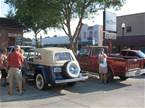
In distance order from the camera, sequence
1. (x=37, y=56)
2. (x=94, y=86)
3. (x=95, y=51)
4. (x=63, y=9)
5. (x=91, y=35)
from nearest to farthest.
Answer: (x=37, y=56), (x=94, y=86), (x=95, y=51), (x=63, y=9), (x=91, y=35)

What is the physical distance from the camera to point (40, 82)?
1336 centimetres

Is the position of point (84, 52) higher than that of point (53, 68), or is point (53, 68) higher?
point (84, 52)

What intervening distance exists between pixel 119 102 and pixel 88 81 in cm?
548

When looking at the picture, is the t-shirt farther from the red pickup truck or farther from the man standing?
the red pickup truck

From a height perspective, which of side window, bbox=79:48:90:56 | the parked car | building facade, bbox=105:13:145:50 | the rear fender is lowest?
the rear fender

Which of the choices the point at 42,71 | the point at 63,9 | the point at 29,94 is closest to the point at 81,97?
the point at 29,94

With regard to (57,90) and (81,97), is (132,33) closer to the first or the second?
(57,90)

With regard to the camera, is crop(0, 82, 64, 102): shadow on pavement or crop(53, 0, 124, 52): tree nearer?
crop(0, 82, 64, 102): shadow on pavement

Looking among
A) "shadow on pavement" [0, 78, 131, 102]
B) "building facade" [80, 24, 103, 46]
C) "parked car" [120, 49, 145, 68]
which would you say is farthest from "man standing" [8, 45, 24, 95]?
"building facade" [80, 24, 103, 46]

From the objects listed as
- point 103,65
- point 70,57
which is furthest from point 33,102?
point 103,65

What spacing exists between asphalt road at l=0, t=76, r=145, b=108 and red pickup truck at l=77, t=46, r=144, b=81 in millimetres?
715

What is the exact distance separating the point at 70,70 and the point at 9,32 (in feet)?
73.6

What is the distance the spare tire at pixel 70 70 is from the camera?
42.3 ft

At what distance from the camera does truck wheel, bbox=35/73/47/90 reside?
1313cm
